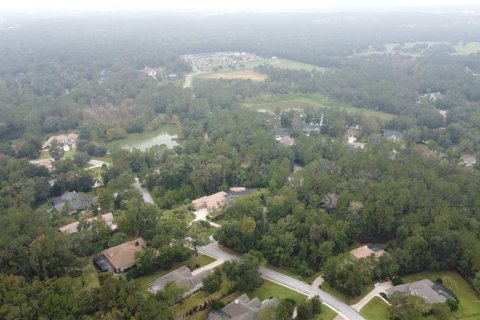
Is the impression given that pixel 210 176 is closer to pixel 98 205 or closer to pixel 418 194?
pixel 98 205

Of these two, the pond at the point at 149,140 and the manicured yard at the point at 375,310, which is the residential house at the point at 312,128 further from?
the manicured yard at the point at 375,310

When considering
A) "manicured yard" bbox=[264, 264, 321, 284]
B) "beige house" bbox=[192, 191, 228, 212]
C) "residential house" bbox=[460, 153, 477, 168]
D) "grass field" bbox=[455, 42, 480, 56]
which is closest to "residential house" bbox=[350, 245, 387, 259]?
"manicured yard" bbox=[264, 264, 321, 284]

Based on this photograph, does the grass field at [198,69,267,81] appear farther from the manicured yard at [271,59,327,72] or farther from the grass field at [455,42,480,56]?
the grass field at [455,42,480,56]

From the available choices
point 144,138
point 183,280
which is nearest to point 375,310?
point 183,280

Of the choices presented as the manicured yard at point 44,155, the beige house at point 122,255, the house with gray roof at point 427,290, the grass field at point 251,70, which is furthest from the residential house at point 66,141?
the house with gray roof at point 427,290

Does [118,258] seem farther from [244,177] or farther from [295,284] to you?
[244,177]

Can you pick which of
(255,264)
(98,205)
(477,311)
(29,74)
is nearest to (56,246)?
(98,205)
